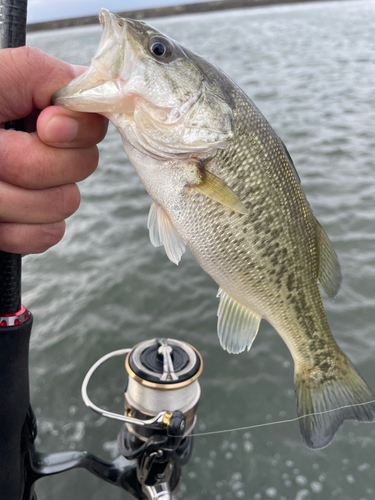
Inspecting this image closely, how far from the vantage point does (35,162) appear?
1.25 meters

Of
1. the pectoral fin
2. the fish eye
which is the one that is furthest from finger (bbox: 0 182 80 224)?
the fish eye

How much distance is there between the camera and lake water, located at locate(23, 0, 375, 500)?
3.12 m

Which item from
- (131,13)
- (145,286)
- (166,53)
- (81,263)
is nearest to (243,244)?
(166,53)

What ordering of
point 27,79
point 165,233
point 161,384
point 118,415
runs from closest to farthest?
point 27,79, point 165,233, point 118,415, point 161,384

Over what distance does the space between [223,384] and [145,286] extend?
6.09 feet

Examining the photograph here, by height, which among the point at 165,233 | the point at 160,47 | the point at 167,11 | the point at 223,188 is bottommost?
the point at 167,11

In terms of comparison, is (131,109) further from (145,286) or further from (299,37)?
(299,37)

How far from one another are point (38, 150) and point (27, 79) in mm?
218

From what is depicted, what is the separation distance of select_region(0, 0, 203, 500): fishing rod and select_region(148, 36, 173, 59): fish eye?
448mm

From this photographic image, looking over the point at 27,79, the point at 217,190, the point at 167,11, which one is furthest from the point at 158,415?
the point at 167,11

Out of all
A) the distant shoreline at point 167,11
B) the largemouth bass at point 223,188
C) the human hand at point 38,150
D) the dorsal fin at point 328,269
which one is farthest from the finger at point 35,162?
the distant shoreline at point 167,11

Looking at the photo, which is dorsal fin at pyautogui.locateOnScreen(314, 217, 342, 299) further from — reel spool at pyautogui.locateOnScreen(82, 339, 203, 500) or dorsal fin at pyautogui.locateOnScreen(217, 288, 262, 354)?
reel spool at pyautogui.locateOnScreen(82, 339, 203, 500)

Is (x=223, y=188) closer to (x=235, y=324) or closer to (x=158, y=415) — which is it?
(x=235, y=324)

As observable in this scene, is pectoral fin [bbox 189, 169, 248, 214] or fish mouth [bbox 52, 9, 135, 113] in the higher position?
fish mouth [bbox 52, 9, 135, 113]
